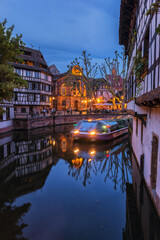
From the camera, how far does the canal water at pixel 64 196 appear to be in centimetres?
526

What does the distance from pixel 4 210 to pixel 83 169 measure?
5.00 metres

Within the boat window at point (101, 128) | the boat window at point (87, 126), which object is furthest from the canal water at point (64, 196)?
the boat window at point (87, 126)

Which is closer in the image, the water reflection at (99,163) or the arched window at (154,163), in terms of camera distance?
the arched window at (154,163)

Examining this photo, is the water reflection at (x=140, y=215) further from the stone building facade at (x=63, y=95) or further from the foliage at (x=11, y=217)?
the stone building facade at (x=63, y=95)

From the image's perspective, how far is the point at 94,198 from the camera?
714cm

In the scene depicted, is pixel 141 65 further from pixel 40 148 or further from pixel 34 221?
pixel 40 148

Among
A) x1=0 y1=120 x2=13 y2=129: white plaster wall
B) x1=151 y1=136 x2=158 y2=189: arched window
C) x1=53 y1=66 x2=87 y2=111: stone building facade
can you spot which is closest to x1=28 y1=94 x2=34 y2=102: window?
x1=0 y1=120 x2=13 y2=129: white plaster wall

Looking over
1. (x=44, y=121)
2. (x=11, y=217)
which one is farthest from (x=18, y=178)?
(x=44, y=121)

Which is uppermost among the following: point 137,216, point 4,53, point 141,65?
point 4,53

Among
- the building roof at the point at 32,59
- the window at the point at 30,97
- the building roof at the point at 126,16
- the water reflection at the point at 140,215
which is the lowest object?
the water reflection at the point at 140,215

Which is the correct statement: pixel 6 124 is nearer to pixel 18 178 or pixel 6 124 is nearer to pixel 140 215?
pixel 18 178

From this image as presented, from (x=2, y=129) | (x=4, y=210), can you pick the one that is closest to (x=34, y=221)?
(x=4, y=210)

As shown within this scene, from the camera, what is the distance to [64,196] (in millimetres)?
7285

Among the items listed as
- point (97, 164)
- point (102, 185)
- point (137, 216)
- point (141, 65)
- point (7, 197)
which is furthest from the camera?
point (97, 164)
